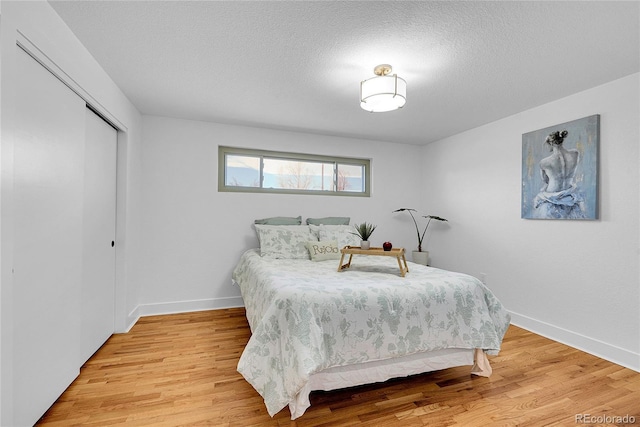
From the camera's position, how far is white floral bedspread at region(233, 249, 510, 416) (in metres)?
1.58

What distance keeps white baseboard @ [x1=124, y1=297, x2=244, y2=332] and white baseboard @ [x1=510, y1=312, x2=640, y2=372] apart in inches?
131

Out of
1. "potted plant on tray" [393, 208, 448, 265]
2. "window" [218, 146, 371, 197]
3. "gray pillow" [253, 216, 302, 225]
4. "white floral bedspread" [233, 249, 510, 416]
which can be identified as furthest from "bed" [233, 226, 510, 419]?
"potted plant on tray" [393, 208, 448, 265]

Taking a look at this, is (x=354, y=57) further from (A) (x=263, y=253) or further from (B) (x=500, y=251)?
(B) (x=500, y=251)

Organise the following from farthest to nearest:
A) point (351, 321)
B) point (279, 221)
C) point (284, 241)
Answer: point (279, 221), point (284, 241), point (351, 321)

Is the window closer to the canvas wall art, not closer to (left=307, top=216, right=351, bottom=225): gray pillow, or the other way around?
(left=307, top=216, right=351, bottom=225): gray pillow

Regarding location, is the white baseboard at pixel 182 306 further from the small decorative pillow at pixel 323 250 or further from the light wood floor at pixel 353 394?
the small decorative pillow at pixel 323 250

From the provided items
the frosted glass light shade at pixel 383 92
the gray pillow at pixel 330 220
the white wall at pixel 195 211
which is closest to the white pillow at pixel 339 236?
the gray pillow at pixel 330 220

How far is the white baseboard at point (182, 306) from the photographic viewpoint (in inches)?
129

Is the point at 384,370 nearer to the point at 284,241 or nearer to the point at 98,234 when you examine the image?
the point at 284,241

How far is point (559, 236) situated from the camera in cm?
278

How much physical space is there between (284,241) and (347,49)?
6.62 feet

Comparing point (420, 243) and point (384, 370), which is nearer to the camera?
point (384, 370)

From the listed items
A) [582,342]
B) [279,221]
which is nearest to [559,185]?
[582,342]

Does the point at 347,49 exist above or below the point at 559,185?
above
